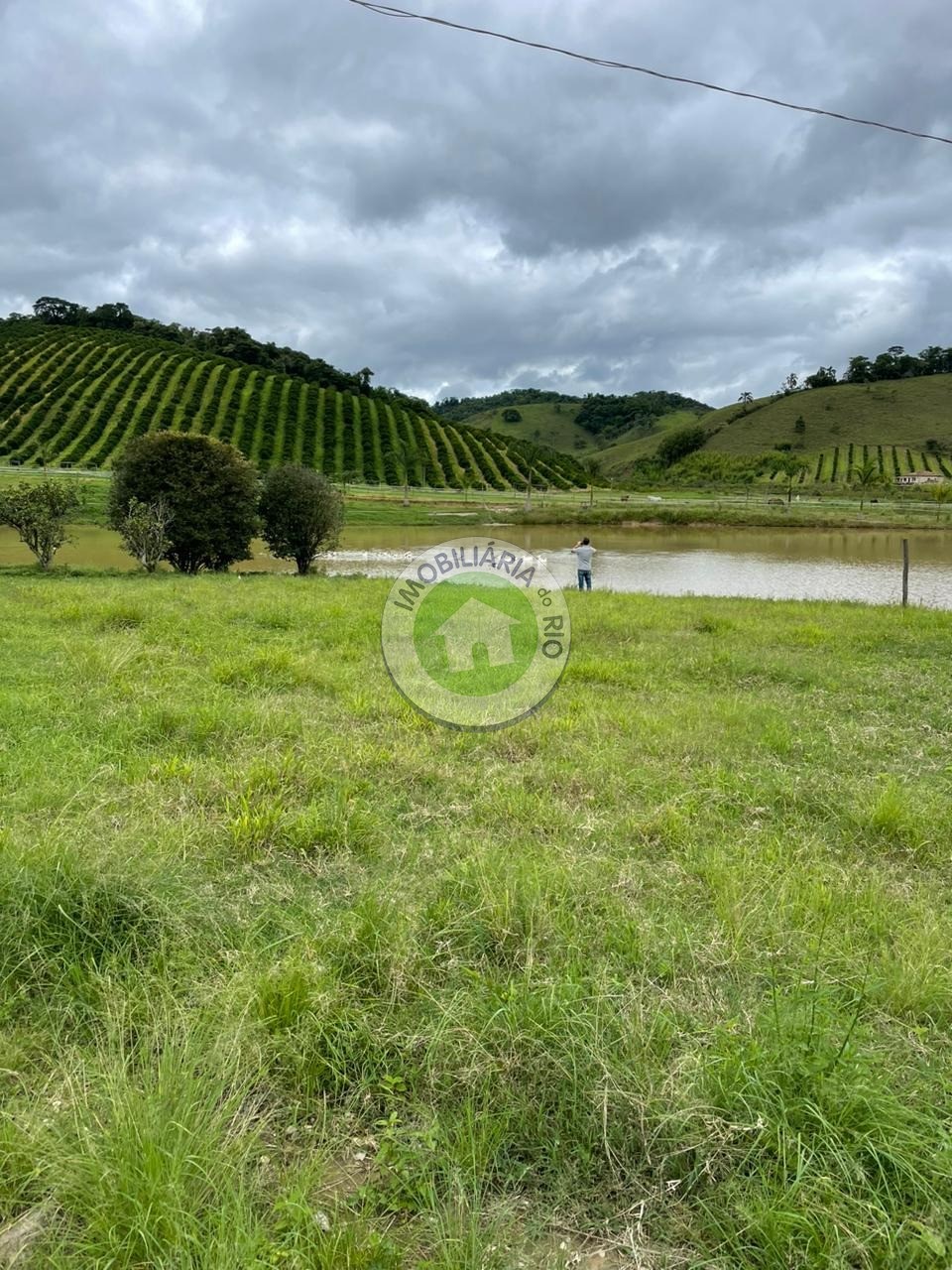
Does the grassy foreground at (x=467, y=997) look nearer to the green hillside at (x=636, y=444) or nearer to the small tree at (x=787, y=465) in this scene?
the small tree at (x=787, y=465)

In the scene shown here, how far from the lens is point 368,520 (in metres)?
47.2

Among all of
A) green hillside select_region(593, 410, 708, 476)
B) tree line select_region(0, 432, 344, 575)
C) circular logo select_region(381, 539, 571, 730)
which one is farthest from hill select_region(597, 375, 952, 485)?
circular logo select_region(381, 539, 571, 730)

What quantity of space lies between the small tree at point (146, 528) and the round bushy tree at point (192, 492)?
0.58 feet

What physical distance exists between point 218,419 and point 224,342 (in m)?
44.9

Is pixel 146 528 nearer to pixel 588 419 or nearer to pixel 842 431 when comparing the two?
pixel 842 431

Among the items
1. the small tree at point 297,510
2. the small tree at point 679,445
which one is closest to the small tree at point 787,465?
the small tree at point 679,445

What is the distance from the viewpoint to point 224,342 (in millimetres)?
107062

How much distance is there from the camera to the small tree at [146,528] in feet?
60.8

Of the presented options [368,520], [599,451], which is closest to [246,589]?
[368,520]

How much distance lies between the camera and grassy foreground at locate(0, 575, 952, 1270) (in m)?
1.63

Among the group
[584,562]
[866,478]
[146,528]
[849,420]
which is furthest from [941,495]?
[146,528]

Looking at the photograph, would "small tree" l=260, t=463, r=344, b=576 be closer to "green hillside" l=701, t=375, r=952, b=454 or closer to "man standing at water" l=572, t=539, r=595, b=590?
"man standing at water" l=572, t=539, r=595, b=590

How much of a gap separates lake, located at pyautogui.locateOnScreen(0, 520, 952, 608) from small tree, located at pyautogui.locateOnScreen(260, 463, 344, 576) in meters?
2.05

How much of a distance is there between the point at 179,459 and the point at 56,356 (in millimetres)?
78124
